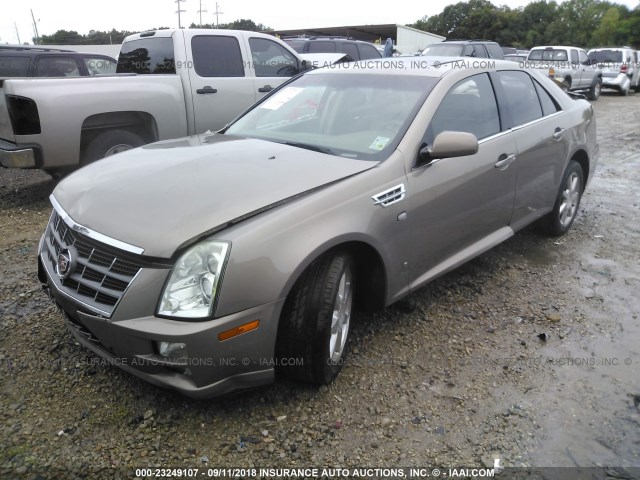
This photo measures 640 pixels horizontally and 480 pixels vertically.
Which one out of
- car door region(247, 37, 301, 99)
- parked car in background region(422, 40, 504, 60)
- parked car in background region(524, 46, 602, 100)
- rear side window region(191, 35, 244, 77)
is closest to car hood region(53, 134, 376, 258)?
rear side window region(191, 35, 244, 77)

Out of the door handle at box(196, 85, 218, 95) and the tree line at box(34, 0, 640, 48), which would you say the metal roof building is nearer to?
the tree line at box(34, 0, 640, 48)

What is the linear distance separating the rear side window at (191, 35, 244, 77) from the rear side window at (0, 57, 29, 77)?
3.08 m

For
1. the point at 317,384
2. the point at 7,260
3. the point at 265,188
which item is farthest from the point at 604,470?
the point at 7,260

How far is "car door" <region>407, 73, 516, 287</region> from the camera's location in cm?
311

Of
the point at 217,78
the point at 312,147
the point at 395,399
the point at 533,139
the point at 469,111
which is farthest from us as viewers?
the point at 217,78

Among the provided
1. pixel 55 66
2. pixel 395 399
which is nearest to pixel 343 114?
pixel 395 399

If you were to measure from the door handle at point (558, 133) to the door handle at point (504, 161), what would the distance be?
81 centimetres

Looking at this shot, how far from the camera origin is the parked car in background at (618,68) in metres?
19.6

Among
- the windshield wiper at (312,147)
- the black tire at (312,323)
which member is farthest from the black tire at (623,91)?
the black tire at (312,323)

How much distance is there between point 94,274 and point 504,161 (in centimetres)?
278

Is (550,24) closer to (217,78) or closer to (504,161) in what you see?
(217,78)

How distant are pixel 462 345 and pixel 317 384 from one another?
3.40ft

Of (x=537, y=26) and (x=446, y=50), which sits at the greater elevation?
(x=446, y=50)

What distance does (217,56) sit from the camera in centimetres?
665
